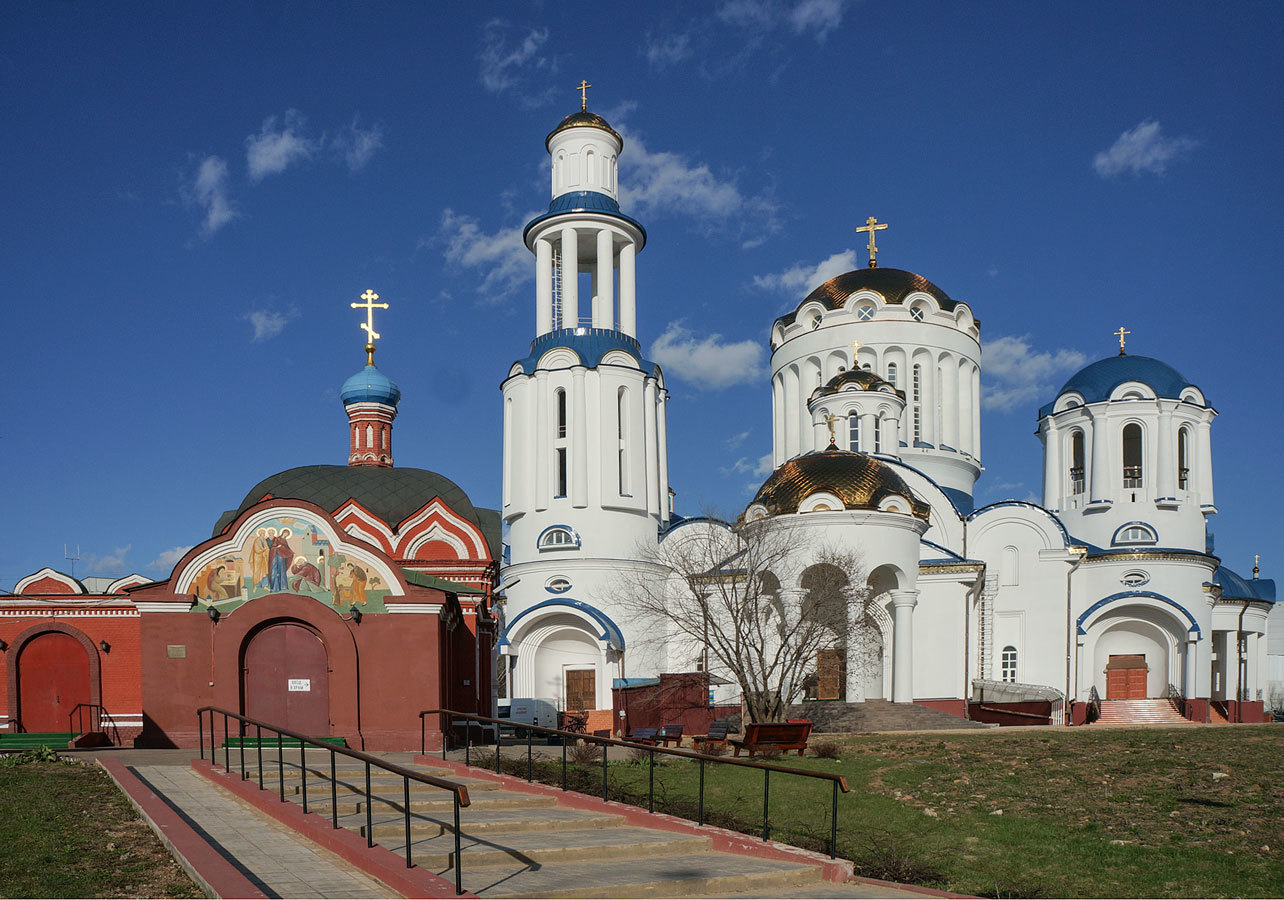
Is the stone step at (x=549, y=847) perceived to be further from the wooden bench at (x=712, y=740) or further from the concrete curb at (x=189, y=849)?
the wooden bench at (x=712, y=740)

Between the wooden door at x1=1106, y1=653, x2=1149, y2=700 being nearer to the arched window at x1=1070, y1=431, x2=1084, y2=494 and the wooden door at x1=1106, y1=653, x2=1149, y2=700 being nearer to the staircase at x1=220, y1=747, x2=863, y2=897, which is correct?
the arched window at x1=1070, y1=431, x2=1084, y2=494

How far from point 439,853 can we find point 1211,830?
7.41 m

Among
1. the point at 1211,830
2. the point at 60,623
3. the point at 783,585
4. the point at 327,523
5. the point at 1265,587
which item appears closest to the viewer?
the point at 1211,830

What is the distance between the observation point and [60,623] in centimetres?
2369

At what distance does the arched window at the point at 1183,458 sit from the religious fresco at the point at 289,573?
29.2 m

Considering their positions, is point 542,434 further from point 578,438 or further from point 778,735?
point 778,735

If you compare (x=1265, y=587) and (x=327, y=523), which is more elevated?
(x=327, y=523)

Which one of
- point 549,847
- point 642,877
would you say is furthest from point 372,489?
point 642,877

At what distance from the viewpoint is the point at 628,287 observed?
36219 millimetres

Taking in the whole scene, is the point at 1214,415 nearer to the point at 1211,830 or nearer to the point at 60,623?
the point at 1211,830

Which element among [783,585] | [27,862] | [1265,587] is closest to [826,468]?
[783,585]

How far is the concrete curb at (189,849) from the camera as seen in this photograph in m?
7.59

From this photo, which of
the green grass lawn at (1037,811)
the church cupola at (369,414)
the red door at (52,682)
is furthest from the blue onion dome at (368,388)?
the green grass lawn at (1037,811)

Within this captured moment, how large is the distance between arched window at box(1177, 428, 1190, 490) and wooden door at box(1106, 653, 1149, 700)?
605 centimetres
